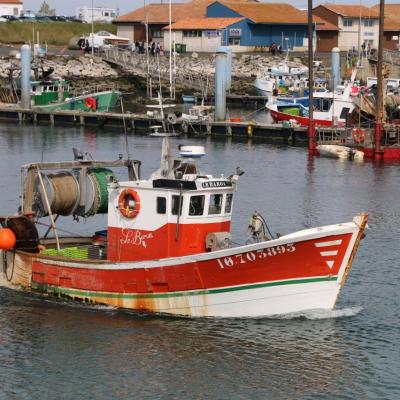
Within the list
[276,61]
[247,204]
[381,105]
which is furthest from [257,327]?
[276,61]

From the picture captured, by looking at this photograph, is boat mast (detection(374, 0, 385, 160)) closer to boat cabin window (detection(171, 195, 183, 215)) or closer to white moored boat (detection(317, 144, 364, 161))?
white moored boat (detection(317, 144, 364, 161))

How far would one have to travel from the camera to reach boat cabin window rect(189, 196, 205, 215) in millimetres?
26594

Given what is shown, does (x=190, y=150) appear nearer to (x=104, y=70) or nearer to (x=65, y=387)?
(x=65, y=387)

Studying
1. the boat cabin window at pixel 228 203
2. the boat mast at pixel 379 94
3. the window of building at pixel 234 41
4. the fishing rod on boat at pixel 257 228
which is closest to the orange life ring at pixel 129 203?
the boat cabin window at pixel 228 203

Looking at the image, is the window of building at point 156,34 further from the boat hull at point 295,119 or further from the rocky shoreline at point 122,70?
the boat hull at point 295,119

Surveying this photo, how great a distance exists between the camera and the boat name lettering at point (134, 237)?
27.1 metres

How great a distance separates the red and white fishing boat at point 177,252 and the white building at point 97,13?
117 metres

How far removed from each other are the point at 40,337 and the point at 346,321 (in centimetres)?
758

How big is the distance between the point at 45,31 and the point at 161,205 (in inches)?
4048

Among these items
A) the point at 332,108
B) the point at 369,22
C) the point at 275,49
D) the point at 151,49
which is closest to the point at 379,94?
the point at 332,108

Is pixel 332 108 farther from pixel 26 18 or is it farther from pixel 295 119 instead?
pixel 26 18

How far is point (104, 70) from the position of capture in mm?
100562

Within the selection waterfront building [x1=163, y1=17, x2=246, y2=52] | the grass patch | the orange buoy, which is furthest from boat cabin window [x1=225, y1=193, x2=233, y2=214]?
the grass patch

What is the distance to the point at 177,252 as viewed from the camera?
26.8 meters
